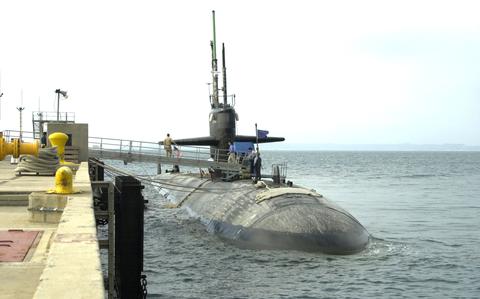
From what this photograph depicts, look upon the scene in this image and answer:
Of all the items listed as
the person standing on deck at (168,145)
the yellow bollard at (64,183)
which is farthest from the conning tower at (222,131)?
the yellow bollard at (64,183)

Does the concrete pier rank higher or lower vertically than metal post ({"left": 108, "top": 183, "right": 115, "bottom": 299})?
higher

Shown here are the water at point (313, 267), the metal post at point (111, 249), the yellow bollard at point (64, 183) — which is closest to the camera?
the yellow bollard at point (64, 183)

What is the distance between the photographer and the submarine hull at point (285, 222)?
617 inches

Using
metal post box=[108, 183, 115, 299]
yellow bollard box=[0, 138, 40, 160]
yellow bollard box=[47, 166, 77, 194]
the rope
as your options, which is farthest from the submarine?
yellow bollard box=[47, 166, 77, 194]

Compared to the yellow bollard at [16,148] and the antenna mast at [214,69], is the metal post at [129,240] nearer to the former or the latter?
the yellow bollard at [16,148]

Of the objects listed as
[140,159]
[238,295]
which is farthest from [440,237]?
[140,159]

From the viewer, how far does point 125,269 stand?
36.1 ft

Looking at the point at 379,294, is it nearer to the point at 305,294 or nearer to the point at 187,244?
the point at 305,294

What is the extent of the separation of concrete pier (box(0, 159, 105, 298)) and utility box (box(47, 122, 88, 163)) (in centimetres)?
1086

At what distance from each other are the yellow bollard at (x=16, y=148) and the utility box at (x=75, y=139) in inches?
333

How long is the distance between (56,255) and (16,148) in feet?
24.1

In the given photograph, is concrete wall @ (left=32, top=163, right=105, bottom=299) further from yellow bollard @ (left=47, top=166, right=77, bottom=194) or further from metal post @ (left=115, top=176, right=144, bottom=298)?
metal post @ (left=115, top=176, right=144, bottom=298)

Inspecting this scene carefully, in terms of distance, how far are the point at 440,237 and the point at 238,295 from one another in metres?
11.5

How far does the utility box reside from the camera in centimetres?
2095
